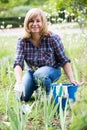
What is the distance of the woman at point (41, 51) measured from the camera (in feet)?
11.9

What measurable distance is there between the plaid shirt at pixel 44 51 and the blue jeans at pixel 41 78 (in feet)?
0.30

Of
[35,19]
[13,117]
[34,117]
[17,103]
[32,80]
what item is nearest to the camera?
[13,117]

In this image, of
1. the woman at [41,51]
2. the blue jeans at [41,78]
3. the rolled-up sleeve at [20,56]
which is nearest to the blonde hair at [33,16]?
the woman at [41,51]

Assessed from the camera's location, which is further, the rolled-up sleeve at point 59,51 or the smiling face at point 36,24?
the rolled-up sleeve at point 59,51

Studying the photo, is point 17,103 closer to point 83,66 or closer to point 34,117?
point 34,117

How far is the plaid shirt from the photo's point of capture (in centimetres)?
373

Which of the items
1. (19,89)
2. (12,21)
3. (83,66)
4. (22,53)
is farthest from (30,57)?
(12,21)

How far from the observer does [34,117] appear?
3305mm

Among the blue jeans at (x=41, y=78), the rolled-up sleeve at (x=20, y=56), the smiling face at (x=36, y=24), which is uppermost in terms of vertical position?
the smiling face at (x=36, y=24)

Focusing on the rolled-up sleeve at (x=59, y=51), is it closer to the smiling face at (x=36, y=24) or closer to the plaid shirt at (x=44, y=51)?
the plaid shirt at (x=44, y=51)

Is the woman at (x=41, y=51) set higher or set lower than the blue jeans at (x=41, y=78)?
higher

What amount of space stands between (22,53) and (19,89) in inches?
39.0

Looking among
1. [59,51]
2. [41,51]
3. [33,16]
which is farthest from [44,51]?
[33,16]

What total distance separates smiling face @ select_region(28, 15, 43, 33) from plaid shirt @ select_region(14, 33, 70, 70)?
0.14m
